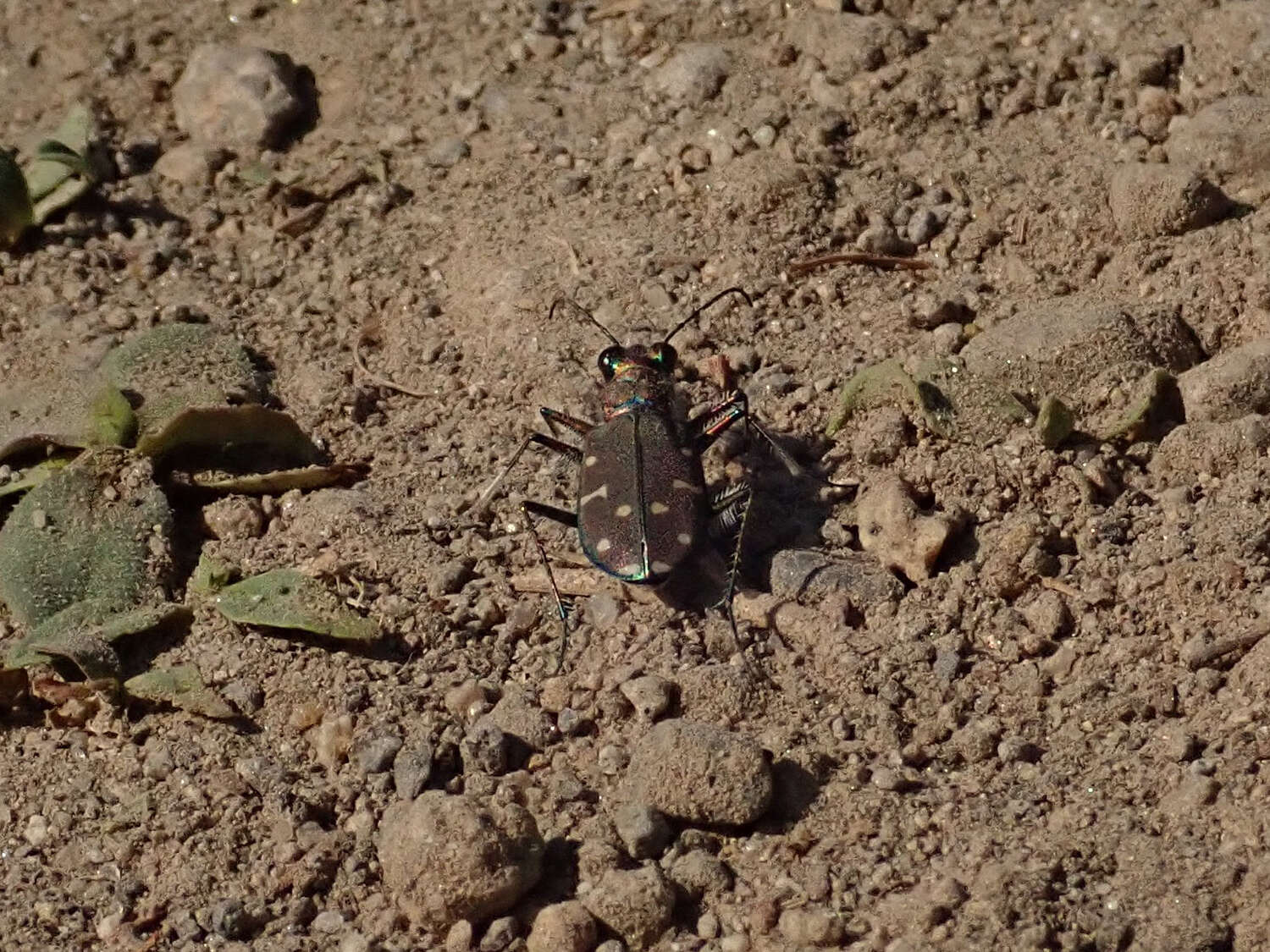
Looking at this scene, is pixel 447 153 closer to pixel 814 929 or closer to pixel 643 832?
pixel 643 832

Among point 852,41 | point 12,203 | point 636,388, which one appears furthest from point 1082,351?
point 12,203

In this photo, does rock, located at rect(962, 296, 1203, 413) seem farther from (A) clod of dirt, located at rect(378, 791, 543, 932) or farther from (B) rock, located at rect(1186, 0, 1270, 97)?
(A) clod of dirt, located at rect(378, 791, 543, 932)

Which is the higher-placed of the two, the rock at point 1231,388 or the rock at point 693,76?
the rock at point 693,76

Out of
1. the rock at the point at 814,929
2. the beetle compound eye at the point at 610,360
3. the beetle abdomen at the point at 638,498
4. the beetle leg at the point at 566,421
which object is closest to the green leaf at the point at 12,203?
the beetle leg at the point at 566,421

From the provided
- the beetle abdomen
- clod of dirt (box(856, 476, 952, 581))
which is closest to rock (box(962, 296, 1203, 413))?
clod of dirt (box(856, 476, 952, 581))

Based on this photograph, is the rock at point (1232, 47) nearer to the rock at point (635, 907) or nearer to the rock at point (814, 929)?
the rock at point (814, 929)

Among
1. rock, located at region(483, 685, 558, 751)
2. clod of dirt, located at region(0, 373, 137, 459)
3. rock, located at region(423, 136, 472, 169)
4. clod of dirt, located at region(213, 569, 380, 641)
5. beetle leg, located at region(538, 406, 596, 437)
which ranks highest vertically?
rock, located at region(423, 136, 472, 169)
